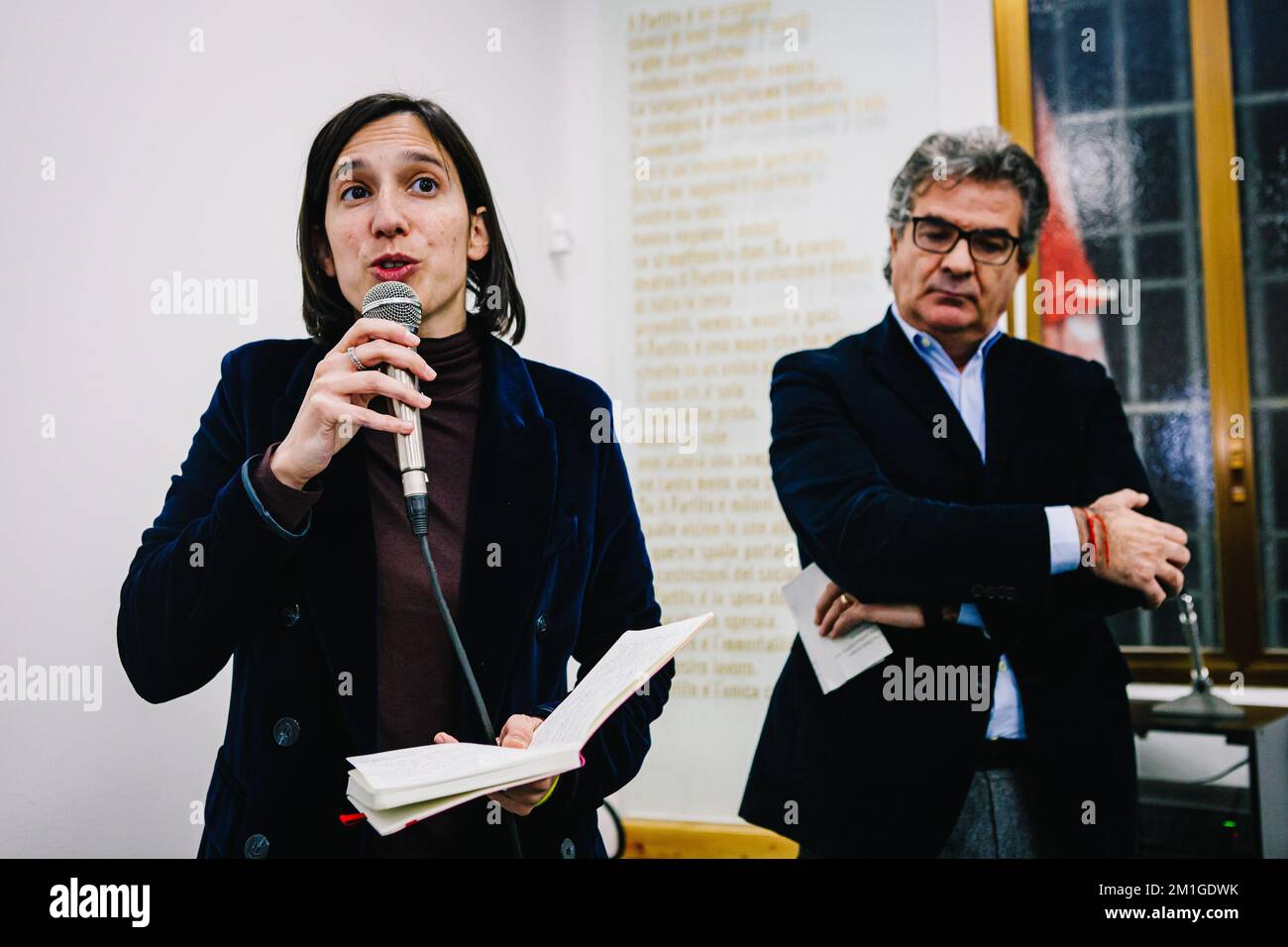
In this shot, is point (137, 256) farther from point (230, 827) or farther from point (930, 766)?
point (930, 766)

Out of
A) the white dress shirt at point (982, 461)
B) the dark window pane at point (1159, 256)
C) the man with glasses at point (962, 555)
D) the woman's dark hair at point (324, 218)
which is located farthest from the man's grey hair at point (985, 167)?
the dark window pane at point (1159, 256)

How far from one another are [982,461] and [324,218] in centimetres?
116

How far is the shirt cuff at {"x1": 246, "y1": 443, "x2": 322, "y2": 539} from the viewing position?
1.16 metres

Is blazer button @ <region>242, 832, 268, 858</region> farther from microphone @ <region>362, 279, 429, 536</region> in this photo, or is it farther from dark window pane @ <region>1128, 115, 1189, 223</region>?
dark window pane @ <region>1128, 115, 1189, 223</region>

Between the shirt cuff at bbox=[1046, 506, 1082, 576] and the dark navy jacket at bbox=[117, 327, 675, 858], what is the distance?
25.7 inches

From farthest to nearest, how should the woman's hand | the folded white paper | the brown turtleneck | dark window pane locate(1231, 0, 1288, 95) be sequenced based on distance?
dark window pane locate(1231, 0, 1288, 95) → the folded white paper → the brown turtleneck → the woman's hand

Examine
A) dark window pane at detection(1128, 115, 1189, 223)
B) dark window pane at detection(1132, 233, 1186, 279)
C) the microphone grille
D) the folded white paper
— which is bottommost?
the folded white paper

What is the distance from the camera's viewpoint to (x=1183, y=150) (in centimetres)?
256

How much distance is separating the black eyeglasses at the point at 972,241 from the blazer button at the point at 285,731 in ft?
4.43

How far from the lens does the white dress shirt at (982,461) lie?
1566mm
